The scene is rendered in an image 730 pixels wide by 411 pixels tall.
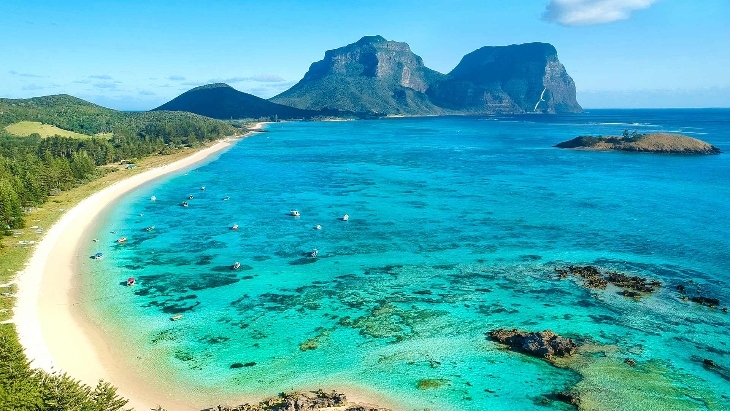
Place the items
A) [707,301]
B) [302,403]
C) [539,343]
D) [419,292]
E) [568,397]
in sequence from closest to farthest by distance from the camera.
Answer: [302,403]
[568,397]
[539,343]
[707,301]
[419,292]

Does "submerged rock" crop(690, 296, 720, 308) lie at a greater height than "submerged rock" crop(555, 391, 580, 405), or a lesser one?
greater

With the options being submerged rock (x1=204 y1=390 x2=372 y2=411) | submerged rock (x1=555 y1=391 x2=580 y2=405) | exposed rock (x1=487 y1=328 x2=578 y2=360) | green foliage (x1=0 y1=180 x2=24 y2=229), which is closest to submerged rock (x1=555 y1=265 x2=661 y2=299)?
exposed rock (x1=487 y1=328 x2=578 y2=360)

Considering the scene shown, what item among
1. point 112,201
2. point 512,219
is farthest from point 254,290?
point 112,201

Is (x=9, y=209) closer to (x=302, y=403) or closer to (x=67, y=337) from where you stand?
(x=67, y=337)

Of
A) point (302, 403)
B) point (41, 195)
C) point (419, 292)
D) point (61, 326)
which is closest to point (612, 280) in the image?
point (419, 292)

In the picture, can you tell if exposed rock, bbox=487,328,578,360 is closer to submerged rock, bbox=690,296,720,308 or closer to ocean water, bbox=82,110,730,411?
ocean water, bbox=82,110,730,411

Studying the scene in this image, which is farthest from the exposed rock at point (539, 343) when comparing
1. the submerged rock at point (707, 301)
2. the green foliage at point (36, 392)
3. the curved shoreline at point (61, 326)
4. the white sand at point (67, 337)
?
the green foliage at point (36, 392)
